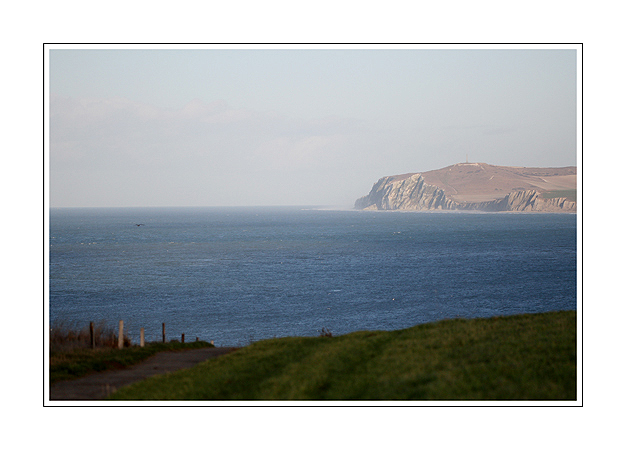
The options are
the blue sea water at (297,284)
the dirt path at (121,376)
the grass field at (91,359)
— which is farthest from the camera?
the blue sea water at (297,284)

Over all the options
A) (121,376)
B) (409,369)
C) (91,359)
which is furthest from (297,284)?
(409,369)

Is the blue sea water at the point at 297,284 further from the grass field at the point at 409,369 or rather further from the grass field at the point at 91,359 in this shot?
the grass field at the point at 409,369

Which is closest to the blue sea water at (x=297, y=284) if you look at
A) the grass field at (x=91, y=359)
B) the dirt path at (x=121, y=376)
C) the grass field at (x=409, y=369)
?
the grass field at (x=91, y=359)

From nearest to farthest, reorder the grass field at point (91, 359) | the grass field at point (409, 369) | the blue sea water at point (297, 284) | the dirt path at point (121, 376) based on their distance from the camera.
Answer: the grass field at point (409, 369), the dirt path at point (121, 376), the grass field at point (91, 359), the blue sea water at point (297, 284)

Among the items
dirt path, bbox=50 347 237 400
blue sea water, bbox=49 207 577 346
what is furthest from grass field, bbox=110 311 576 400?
blue sea water, bbox=49 207 577 346

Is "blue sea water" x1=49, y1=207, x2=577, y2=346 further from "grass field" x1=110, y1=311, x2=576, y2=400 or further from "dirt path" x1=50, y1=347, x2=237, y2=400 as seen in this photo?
"grass field" x1=110, y1=311, x2=576, y2=400

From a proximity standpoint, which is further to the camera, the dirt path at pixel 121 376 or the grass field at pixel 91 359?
the grass field at pixel 91 359
